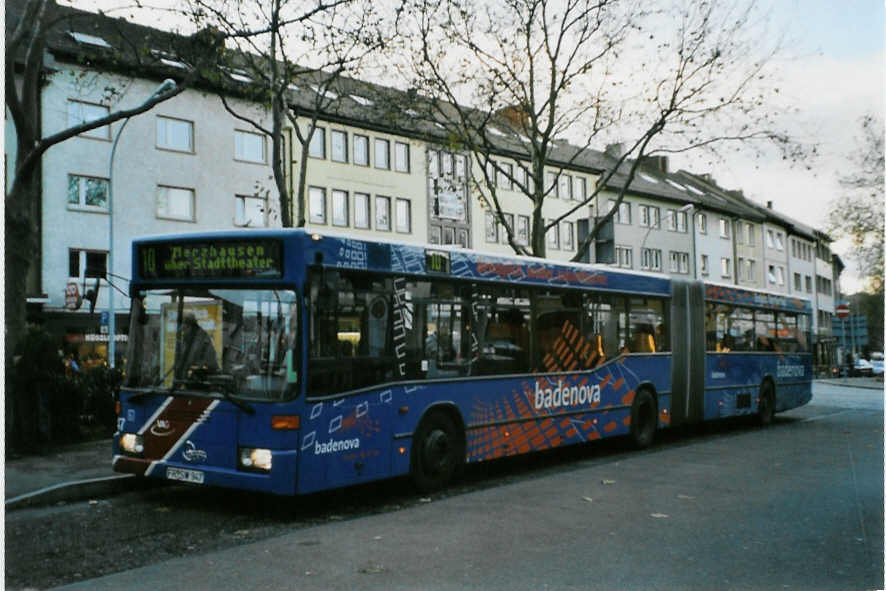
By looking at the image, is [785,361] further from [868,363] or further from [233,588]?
[868,363]

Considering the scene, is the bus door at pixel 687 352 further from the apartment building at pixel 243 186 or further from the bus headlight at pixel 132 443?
the bus headlight at pixel 132 443

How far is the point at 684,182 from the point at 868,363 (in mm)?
23148

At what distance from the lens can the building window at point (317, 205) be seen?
1629 inches

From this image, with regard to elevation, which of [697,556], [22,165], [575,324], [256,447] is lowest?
[697,556]

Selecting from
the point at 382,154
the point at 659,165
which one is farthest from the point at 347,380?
the point at 659,165

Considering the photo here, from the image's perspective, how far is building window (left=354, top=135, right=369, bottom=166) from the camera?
43.9 meters

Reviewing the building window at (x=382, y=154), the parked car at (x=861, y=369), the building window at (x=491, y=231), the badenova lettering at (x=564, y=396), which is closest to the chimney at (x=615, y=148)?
the badenova lettering at (x=564, y=396)

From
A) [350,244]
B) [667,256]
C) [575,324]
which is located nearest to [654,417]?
[575,324]

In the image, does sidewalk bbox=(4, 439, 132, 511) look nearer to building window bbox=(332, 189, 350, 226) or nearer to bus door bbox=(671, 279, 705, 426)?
bus door bbox=(671, 279, 705, 426)

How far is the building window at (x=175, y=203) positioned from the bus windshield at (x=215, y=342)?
2799cm

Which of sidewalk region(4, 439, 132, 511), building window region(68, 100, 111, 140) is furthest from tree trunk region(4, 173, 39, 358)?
building window region(68, 100, 111, 140)

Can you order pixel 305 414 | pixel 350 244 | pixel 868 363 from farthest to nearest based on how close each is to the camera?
pixel 868 363 → pixel 350 244 → pixel 305 414

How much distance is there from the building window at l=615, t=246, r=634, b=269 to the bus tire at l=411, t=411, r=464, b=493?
49.4 metres

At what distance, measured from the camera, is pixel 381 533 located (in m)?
7.74
